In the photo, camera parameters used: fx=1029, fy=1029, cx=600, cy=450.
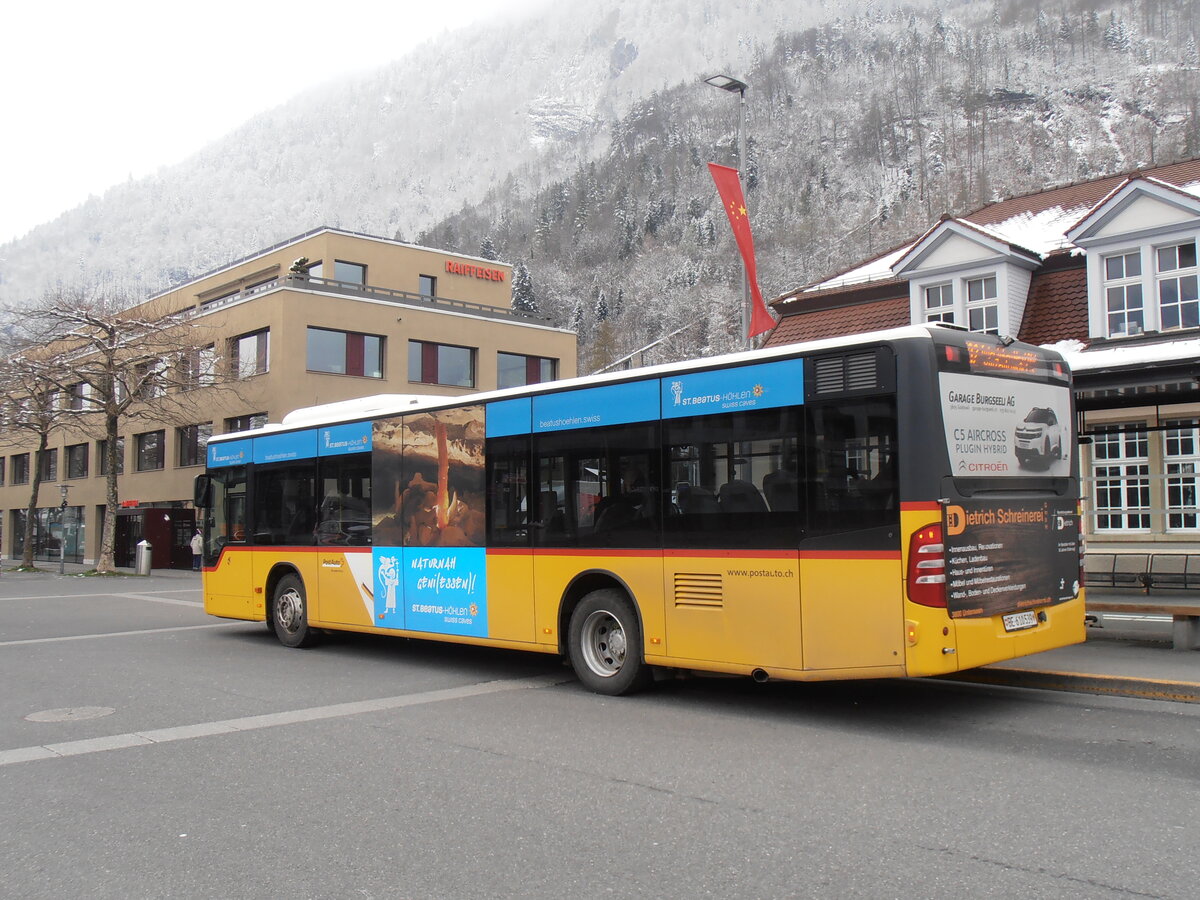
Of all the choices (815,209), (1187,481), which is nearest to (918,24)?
(815,209)

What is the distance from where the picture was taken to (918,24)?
652 feet

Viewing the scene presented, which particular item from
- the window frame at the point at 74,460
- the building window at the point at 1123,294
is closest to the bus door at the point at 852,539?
the building window at the point at 1123,294

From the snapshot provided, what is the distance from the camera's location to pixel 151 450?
46.2m

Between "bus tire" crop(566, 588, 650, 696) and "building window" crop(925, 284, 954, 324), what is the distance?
12.1 meters

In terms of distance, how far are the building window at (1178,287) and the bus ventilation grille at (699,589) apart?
479 inches

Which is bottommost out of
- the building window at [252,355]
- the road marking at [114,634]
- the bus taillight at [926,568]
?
the road marking at [114,634]

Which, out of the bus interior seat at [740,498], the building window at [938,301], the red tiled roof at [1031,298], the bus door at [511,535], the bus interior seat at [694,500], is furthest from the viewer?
the building window at [938,301]

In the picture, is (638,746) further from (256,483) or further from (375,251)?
(375,251)

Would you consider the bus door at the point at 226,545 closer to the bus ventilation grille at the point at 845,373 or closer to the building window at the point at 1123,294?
the bus ventilation grille at the point at 845,373

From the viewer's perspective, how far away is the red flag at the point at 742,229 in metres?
15.3

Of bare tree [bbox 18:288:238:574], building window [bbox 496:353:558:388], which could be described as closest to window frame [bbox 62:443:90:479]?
bare tree [bbox 18:288:238:574]

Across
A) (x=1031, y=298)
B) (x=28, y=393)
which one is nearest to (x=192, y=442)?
(x=28, y=393)

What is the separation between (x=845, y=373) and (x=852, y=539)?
4.07 ft

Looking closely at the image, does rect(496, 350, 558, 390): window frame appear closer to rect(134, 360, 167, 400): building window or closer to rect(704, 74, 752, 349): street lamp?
rect(134, 360, 167, 400): building window
